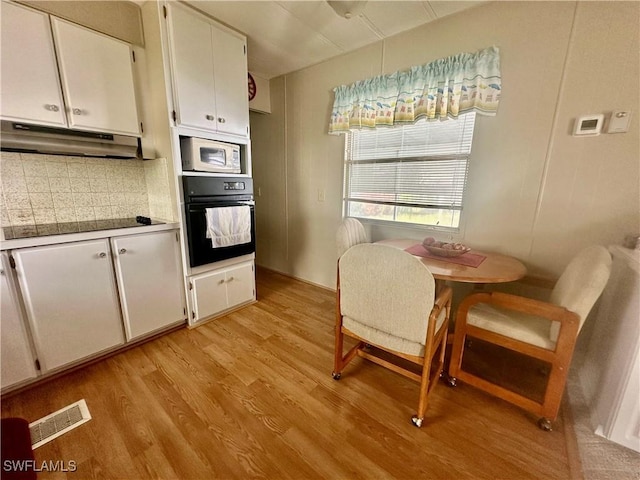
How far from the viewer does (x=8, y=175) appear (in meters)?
1.65

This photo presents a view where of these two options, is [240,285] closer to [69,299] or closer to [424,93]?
[69,299]

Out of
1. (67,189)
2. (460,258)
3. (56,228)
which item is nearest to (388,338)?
(460,258)

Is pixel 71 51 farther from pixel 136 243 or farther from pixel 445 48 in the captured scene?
pixel 445 48

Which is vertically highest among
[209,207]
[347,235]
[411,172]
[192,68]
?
[192,68]

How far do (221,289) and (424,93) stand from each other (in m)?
2.41

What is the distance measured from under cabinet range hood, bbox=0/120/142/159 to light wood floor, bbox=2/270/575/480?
1.47 metres

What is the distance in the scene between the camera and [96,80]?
174 cm

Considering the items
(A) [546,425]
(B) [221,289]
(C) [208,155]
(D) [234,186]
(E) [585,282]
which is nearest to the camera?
(E) [585,282]

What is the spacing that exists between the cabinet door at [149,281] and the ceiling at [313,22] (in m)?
1.76

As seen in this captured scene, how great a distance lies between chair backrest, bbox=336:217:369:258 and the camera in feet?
5.80

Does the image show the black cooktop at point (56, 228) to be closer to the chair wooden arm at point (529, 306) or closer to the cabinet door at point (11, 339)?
the cabinet door at point (11, 339)

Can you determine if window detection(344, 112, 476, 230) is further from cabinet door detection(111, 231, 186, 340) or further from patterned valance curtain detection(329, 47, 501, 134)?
cabinet door detection(111, 231, 186, 340)

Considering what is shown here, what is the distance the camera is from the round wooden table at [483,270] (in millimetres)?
1354

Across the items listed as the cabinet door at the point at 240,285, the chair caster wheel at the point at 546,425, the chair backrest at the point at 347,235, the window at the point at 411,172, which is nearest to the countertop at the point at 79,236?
the cabinet door at the point at 240,285
